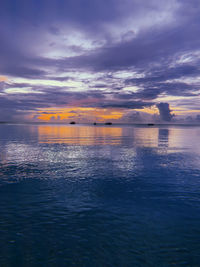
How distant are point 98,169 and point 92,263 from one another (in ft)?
52.1

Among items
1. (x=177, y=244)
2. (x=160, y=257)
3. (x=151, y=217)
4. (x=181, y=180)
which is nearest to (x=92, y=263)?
(x=160, y=257)

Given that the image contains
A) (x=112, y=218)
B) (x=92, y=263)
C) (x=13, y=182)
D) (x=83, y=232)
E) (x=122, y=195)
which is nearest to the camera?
(x=92, y=263)

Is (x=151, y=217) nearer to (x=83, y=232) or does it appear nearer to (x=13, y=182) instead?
(x=83, y=232)

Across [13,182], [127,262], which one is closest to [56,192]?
[13,182]

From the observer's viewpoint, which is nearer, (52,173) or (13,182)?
(13,182)

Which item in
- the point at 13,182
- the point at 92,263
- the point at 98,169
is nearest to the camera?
the point at 92,263

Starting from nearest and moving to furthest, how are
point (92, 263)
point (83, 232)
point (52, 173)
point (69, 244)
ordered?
point (92, 263) → point (69, 244) → point (83, 232) → point (52, 173)

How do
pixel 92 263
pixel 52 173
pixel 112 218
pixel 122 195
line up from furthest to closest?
pixel 52 173
pixel 122 195
pixel 112 218
pixel 92 263

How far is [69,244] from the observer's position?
32.9ft

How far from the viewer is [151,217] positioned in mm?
12766

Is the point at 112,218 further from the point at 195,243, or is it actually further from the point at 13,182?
the point at 13,182

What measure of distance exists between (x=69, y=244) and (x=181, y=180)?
47.8 feet

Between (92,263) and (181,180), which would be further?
(181,180)

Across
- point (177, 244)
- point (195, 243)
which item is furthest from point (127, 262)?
point (195, 243)
